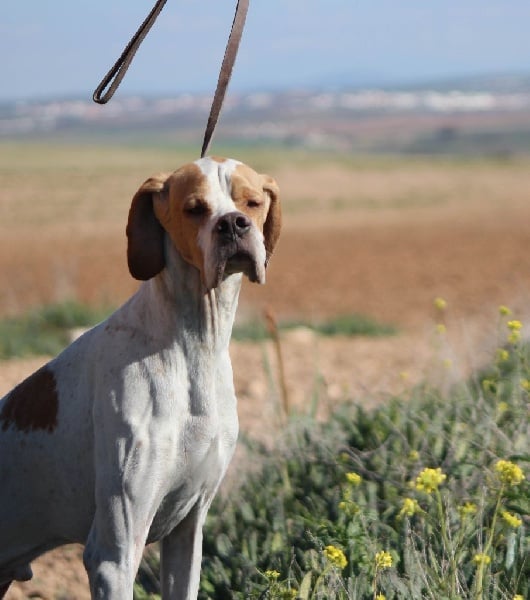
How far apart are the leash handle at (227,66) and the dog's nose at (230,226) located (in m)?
0.46

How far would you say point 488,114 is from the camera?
151500mm

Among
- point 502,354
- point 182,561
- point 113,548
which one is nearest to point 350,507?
point 182,561

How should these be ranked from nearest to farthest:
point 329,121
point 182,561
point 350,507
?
1. point 182,561
2. point 350,507
3. point 329,121

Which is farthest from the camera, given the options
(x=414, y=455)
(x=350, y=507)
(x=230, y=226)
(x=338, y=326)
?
(x=338, y=326)

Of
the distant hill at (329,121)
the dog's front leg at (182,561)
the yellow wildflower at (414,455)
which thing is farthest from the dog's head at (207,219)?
the distant hill at (329,121)

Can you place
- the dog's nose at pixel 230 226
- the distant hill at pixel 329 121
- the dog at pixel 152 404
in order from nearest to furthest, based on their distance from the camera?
the dog's nose at pixel 230 226 < the dog at pixel 152 404 < the distant hill at pixel 329 121

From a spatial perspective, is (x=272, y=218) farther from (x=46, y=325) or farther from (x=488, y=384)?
(x=46, y=325)

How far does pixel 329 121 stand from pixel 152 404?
146m

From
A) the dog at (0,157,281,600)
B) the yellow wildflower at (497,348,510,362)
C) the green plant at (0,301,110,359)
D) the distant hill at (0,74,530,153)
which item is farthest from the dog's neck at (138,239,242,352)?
the distant hill at (0,74,530,153)

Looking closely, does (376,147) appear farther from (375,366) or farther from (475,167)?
(375,366)

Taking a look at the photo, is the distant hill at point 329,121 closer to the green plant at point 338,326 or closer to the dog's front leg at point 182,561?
the green plant at point 338,326

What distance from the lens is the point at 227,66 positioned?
10.4 ft

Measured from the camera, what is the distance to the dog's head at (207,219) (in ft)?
8.99

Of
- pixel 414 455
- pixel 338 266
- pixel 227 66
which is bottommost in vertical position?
pixel 338 266
